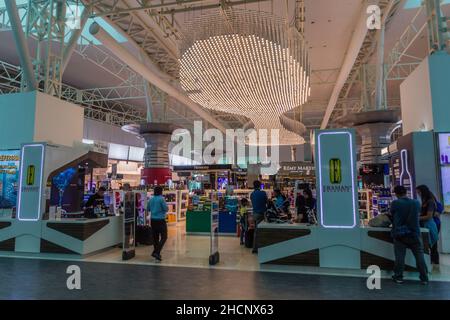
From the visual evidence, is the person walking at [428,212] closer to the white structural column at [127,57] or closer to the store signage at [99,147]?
the white structural column at [127,57]

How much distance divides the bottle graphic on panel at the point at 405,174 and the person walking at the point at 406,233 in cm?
281

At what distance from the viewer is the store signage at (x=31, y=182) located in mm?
6820

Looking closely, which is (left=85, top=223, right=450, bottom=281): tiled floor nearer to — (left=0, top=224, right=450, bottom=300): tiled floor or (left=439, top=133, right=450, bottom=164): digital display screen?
(left=0, top=224, right=450, bottom=300): tiled floor

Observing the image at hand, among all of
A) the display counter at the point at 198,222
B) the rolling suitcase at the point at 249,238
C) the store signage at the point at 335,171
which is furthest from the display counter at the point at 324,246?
the display counter at the point at 198,222

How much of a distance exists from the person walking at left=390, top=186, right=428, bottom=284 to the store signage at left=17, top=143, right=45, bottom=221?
263 inches

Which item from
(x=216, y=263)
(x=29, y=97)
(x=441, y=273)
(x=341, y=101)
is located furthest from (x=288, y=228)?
(x=341, y=101)

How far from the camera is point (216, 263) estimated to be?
583cm

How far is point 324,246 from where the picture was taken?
210 inches

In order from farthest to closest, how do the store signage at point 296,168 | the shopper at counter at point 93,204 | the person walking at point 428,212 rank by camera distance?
the store signage at point 296,168 → the shopper at counter at point 93,204 → the person walking at point 428,212

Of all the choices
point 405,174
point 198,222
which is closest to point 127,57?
point 198,222

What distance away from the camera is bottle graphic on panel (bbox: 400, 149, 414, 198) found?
23.0 feet
